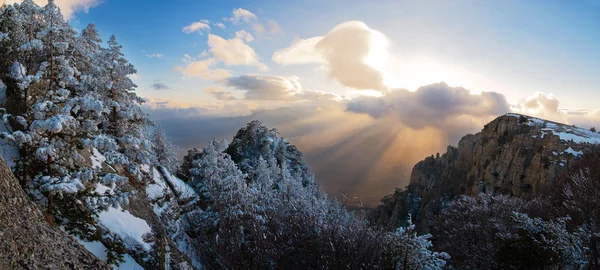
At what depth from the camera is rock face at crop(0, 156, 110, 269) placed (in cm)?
492

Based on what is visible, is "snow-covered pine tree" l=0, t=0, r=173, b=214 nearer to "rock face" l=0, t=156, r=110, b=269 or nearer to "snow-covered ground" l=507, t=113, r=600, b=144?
"rock face" l=0, t=156, r=110, b=269

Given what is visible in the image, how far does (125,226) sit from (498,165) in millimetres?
61160

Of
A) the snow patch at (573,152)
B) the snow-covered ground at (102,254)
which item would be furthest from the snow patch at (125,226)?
the snow patch at (573,152)

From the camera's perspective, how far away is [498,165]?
2100 inches

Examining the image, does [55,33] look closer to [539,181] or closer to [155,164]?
[155,164]

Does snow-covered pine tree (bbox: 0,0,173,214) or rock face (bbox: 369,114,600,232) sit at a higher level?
snow-covered pine tree (bbox: 0,0,173,214)

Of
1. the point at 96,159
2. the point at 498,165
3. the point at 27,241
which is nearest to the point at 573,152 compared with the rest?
the point at 498,165

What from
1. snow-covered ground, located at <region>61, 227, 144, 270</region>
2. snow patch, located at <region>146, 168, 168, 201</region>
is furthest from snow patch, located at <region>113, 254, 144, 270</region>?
snow patch, located at <region>146, 168, 168, 201</region>

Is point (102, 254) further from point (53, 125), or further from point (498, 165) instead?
point (498, 165)

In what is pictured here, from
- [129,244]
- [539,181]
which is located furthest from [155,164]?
[539,181]

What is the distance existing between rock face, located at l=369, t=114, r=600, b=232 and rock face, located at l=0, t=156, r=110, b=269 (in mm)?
27584

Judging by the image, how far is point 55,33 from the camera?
29.8ft

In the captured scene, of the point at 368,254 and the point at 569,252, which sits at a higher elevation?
the point at 368,254

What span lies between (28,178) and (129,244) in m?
3.77
